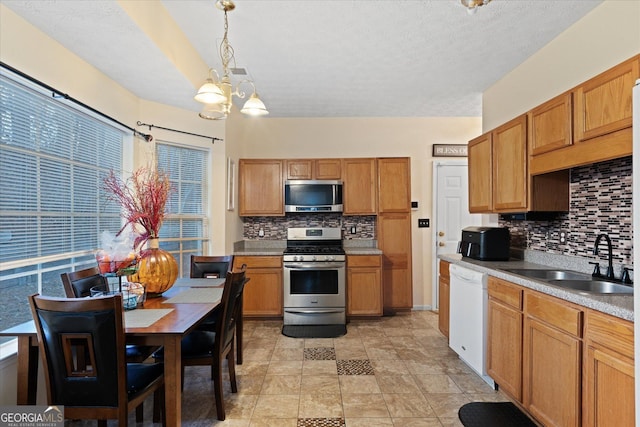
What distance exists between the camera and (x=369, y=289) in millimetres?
4117

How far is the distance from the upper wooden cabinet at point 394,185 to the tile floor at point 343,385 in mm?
1593

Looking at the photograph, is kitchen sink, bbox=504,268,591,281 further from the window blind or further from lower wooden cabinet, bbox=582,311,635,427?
the window blind

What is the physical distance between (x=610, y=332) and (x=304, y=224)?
3.51 m

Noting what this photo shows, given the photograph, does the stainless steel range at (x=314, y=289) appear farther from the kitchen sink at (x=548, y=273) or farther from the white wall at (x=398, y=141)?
the kitchen sink at (x=548, y=273)

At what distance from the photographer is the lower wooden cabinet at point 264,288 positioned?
411 cm

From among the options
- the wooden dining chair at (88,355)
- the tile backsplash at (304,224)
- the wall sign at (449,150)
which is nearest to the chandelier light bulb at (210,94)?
the wooden dining chair at (88,355)

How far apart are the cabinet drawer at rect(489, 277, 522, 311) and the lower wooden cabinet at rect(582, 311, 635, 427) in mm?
542

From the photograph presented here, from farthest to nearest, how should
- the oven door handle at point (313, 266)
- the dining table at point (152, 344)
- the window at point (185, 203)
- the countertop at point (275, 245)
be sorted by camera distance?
the countertop at point (275, 245) < the oven door handle at point (313, 266) < the window at point (185, 203) < the dining table at point (152, 344)

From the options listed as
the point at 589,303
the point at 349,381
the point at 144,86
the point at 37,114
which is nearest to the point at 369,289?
the point at 349,381

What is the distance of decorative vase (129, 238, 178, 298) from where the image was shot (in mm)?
2168

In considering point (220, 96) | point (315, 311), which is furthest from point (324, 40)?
point (315, 311)

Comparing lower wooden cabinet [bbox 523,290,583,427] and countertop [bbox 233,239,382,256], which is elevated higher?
countertop [bbox 233,239,382,256]

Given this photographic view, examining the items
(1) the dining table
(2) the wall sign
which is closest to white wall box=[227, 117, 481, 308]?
(2) the wall sign

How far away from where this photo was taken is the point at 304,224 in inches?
182
